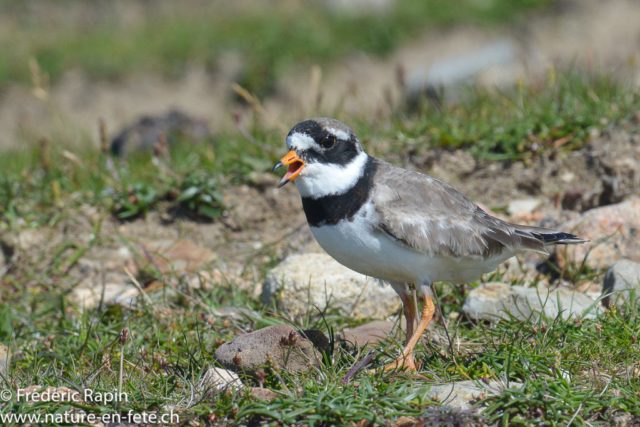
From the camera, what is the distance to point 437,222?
383 cm

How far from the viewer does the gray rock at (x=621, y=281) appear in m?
4.20

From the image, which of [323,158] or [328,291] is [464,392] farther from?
[328,291]

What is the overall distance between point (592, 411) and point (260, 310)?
237 centimetres

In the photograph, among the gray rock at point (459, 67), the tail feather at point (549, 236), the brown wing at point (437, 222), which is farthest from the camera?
the gray rock at point (459, 67)

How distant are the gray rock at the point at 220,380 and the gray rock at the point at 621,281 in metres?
2.31

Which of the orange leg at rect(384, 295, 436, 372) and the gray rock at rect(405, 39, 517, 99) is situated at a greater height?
the gray rock at rect(405, 39, 517, 99)

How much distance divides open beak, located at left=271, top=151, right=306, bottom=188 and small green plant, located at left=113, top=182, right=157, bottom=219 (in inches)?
106

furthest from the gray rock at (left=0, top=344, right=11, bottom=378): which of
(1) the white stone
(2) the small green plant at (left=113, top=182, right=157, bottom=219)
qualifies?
(1) the white stone

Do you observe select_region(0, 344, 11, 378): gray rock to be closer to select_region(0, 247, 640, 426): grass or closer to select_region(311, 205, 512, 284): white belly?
select_region(0, 247, 640, 426): grass

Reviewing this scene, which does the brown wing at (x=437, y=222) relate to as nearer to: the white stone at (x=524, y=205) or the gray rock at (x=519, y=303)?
the gray rock at (x=519, y=303)

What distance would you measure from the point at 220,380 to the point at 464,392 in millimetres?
1224

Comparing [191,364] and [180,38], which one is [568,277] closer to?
[191,364]

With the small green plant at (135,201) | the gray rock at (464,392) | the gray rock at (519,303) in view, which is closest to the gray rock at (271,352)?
the gray rock at (464,392)

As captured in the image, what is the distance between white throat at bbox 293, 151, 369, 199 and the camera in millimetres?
3699
